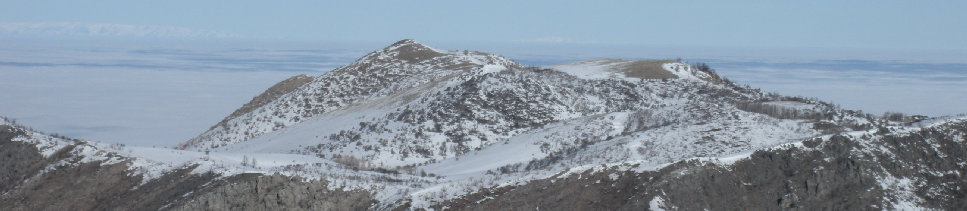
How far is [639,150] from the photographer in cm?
2909

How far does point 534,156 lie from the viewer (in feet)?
109

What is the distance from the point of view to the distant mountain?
71.0 ft

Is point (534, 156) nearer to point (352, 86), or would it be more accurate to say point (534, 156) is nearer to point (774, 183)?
point (774, 183)

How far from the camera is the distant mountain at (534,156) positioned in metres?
21.6

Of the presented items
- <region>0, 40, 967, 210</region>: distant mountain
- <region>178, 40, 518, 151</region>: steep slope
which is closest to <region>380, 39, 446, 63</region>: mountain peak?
<region>178, 40, 518, 151</region>: steep slope

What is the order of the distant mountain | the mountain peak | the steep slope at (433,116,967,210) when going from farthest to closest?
1. the mountain peak
2. the distant mountain
3. the steep slope at (433,116,967,210)

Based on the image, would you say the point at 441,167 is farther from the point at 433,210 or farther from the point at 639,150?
the point at 433,210

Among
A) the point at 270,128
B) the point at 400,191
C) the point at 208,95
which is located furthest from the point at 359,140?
the point at 208,95

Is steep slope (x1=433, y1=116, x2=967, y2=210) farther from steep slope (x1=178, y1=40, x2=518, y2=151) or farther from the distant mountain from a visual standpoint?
steep slope (x1=178, y1=40, x2=518, y2=151)

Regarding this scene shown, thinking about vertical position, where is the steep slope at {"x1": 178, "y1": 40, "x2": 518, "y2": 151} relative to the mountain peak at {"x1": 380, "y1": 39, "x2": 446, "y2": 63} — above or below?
below

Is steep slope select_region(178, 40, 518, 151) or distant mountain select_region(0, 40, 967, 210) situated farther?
steep slope select_region(178, 40, 518, 151)

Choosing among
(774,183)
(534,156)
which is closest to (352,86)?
(534,156)

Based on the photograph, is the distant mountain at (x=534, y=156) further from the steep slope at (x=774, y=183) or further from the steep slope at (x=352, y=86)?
the steep slope at (x=352, y=86)

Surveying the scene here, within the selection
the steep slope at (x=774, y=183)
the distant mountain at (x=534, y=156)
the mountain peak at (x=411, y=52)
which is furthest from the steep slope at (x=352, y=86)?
the steep slope at (x=774, y=183)
